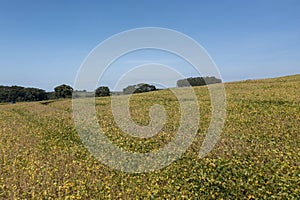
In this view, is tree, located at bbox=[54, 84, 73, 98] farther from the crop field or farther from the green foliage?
the crop field

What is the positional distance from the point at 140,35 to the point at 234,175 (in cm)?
725

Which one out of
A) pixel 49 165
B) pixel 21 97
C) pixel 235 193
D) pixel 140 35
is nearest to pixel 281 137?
pixel 235 193

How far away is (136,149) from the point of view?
47.9 ft

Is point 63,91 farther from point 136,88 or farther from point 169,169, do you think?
point 169,169

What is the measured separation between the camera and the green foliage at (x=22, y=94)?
122m

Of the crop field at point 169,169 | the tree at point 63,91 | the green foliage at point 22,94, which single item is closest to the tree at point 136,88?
the crop field at point 169,169

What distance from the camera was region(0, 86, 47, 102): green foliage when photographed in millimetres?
122062

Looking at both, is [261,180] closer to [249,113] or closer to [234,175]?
[234,175]

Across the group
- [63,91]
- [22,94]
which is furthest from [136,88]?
[22,94]

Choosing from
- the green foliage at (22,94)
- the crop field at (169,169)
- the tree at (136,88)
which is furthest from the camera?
the green foliage at (22,94)

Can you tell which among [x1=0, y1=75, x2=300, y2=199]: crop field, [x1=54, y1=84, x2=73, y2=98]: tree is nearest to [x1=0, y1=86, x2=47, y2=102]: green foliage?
[x1=54, y1=84, x2=73, y2=98]: tree

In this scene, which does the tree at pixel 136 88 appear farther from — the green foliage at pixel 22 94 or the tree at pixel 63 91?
the green foliage at pixel 22 94

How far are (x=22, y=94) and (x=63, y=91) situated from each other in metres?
27.1

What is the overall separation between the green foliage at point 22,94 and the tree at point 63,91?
1468cm
